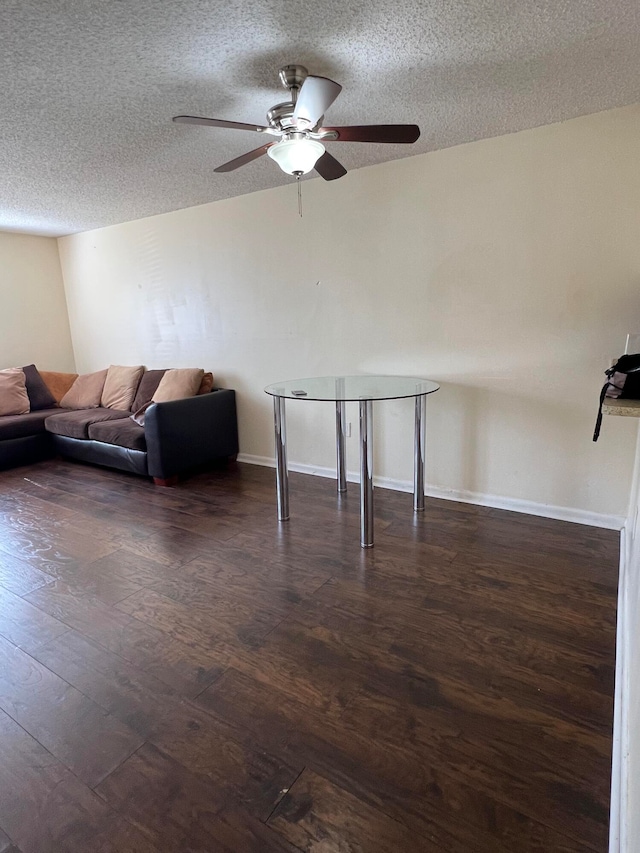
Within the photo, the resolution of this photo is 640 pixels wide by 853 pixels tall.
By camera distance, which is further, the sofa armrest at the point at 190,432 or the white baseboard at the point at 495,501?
the sofa armrest at the point at 190,432

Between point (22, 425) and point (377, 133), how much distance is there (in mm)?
Result: 3935

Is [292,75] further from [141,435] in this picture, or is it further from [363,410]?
[141,435]

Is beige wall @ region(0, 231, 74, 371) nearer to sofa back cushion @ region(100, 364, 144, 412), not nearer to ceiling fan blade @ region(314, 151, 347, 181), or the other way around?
sofa back cushion @ region(100, 364, 144, 412)

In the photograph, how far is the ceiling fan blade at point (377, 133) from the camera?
171 centimetres

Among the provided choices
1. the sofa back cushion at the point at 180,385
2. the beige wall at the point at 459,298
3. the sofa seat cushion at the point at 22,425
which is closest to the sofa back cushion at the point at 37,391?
the sofa seat cushion at the point at 22,425

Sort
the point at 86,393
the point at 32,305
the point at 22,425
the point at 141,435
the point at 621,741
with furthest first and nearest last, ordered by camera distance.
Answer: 1. the point at 32,305
2. the point at 86,393
3. the point at 22,425
4. the point at 141,435
5. the point at 621,741

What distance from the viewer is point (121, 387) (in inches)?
177

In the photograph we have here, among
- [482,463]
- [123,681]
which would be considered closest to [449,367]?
[482,463]

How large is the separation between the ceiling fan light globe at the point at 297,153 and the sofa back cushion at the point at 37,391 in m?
3.91

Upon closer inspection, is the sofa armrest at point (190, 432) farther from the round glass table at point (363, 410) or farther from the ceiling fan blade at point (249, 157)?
the ceiling fan blade at point (249, 157)

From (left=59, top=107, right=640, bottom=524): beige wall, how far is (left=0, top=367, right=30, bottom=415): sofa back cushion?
1940 mm

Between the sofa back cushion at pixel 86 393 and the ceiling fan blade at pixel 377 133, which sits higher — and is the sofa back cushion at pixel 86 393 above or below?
below

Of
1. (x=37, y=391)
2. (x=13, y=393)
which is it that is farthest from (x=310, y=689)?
(x=37, y=391)

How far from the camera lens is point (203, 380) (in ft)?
13.1
